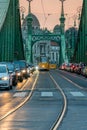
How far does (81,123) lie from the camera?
18031mm

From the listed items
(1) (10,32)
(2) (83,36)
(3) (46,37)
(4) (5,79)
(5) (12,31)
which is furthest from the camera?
(3) (46,37)

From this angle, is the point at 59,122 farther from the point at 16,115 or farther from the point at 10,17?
the point at 10,17

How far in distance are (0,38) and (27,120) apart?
65.7 meters

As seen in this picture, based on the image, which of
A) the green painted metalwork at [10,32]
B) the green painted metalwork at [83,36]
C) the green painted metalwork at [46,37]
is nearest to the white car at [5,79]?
the green painted metalwork at [10,32]

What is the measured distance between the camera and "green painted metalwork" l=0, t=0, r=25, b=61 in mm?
86250

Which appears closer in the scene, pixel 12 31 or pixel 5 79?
pixel 5 79

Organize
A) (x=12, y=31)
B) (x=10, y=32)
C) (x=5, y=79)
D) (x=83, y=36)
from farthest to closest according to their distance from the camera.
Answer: (x=83, y=36) < (x=12, y=31) < (x=10, y=32) < (x=5, y=79)

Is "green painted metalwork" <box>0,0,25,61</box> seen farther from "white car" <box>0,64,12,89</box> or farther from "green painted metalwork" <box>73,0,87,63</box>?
"white car" <box>0,64,12,89</box>

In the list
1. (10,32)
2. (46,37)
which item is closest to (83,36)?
(10,32)

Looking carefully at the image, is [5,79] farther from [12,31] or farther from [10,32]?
[12,31]

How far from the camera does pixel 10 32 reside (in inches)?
3925

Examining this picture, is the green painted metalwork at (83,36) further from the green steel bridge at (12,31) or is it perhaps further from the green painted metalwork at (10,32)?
the green painted metalwork at (10,32)

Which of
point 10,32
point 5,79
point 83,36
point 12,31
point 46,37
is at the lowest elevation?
point 5,79

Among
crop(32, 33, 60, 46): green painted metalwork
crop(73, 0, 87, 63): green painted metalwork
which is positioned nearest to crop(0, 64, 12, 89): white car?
crop(73, 0, 87, 63): green painted metalwork
